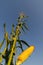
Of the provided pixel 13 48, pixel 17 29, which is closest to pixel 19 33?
pixel 17 29

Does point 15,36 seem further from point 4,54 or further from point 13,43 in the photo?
point 4,54

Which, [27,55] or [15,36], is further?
[15,36]

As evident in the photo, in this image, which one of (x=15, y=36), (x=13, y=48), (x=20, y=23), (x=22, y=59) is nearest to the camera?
(x=22, y=59)

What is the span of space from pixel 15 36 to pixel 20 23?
0.74ft

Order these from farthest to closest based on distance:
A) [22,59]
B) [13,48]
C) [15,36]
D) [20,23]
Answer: [20,23], [15,36], [13,48], [22,59]

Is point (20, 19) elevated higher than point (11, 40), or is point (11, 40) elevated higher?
point (20, 19)

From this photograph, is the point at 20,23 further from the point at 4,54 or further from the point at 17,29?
the point at 4,54

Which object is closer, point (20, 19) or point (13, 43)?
point (13, 43)

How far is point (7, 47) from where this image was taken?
1064mm

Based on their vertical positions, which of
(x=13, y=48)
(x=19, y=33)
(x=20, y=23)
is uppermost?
(x=20, y=23)

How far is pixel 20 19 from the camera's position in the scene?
1.38m

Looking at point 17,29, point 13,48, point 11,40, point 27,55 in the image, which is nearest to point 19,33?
point 17,29

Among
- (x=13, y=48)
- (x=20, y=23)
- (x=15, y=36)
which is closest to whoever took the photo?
(x=13, y=48)

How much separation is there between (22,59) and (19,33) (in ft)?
1.62
